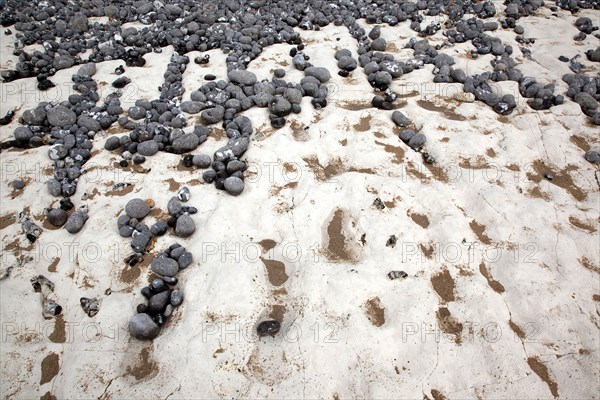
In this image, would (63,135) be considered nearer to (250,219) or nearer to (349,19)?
(250,219)

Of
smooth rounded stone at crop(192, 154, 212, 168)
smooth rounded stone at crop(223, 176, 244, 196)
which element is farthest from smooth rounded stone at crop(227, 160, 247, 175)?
smooth rounded stone at crop(192, 154, 212, 168)

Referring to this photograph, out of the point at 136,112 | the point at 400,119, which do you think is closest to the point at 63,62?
the point at 136,112

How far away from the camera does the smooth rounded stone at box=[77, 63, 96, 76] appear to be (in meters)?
5.57

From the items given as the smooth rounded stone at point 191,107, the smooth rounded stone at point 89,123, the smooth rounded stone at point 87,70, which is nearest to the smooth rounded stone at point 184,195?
the smooth rounded stone at point 191,107

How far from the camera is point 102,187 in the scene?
13.4 feet

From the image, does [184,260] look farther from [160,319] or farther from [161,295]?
[160,319]

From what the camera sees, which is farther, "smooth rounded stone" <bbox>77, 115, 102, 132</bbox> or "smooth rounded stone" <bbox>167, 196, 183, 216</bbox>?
"smooth rounded stone" <bbox>77, 115, 102, 132</bbox>

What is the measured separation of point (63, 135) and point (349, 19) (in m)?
5.11

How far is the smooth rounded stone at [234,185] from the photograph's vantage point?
3900 mm

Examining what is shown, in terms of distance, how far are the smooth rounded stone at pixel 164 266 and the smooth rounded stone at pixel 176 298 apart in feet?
0.69

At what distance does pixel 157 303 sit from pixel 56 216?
1.62 m

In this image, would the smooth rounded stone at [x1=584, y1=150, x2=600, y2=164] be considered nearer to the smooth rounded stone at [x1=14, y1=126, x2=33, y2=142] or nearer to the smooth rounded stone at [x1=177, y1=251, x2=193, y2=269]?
the smooth rounded stone at [x1=177, y1=251, x2=193, y2=269]

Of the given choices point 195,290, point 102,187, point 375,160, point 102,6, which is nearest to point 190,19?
point 102,6

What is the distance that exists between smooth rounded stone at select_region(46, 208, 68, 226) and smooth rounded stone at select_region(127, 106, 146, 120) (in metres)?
1.64
